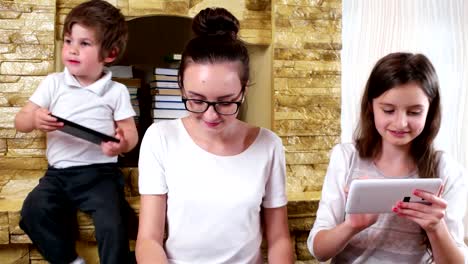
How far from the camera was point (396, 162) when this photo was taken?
1.42 metres

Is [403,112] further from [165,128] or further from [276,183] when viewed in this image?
[165,128]

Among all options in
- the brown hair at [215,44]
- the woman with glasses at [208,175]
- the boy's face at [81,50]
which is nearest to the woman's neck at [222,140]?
the woman with glasses at [208,175]

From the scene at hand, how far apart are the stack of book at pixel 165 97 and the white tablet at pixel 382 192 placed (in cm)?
109

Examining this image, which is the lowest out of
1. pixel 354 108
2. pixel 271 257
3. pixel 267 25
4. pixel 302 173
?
pixel 271 257

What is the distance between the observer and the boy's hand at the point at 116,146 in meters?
1.58

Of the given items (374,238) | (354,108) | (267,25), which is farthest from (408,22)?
(374,238)

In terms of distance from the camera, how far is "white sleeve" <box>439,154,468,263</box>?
52.5 inches

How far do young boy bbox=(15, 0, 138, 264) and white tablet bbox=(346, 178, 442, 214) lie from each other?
0.70 metres

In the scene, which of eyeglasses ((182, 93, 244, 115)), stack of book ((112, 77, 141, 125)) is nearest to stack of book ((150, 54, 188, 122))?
stack of book ((112, 77, 141, 125))

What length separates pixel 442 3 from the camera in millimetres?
2387

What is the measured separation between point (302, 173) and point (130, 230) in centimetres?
77

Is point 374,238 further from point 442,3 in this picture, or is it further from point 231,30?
point 442,3

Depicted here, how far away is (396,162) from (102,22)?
982mm

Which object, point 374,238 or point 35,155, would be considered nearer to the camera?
point 374,238
